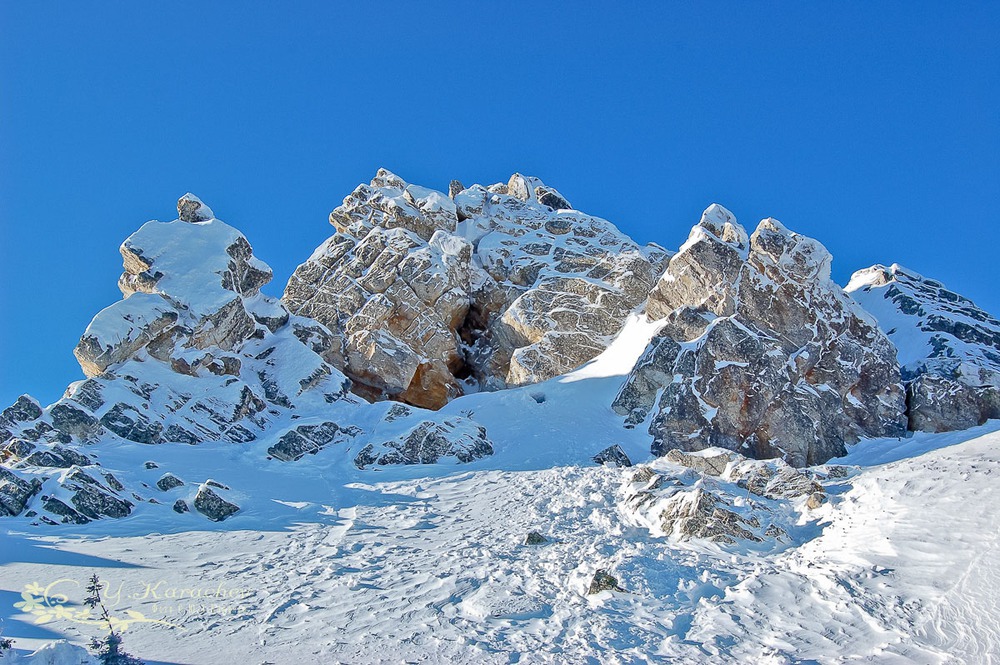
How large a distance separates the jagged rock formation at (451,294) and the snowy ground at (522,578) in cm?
2238

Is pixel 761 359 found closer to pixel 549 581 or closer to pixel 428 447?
pixel 428 447

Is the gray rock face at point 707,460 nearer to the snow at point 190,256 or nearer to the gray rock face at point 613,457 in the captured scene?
the gray rock face at point 613,457

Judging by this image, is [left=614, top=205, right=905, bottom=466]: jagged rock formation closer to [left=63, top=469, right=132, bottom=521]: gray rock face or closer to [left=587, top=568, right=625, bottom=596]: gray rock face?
[left=587, top=568, right=625, bottom=596]: gray rock face

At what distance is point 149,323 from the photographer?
38312 mm

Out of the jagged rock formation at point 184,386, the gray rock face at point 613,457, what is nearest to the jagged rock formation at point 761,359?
the gray rock face at point 613,457

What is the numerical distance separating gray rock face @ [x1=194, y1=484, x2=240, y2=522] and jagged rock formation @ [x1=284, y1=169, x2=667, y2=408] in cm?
2475

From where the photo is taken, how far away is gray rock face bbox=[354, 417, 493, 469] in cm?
3244

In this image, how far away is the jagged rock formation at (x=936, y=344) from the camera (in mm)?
36750

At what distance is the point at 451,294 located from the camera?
55000mm

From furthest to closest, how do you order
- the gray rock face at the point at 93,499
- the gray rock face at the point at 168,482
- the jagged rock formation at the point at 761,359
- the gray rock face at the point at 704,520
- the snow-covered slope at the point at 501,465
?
the jagged rock formation at the point at 761,359
the gray rock face at the point at 168,482
the gray rock face at the point at 93,499
the gray rock face at the point at 704,520
the snow-covered slope at the point at 501,465

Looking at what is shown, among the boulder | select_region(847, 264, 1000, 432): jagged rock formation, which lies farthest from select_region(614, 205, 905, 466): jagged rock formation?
the boulder

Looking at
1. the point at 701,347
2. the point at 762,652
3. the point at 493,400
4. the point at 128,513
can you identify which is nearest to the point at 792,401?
the point at 701,347

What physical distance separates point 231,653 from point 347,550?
21.0 ft

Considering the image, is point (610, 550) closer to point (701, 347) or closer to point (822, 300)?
point (701, 347)
